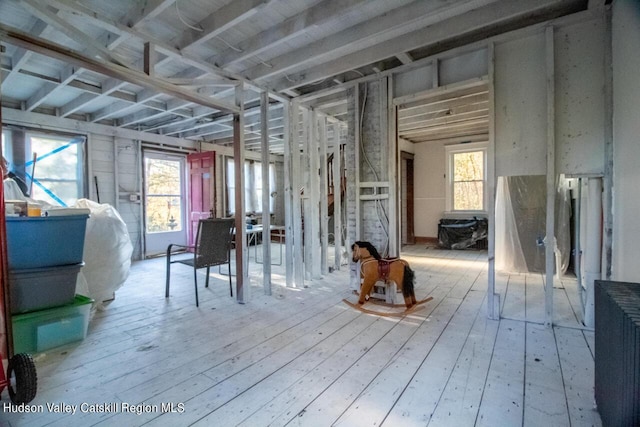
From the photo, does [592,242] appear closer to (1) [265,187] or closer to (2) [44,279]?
(1) [265,187]

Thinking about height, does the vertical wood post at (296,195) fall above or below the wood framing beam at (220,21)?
below

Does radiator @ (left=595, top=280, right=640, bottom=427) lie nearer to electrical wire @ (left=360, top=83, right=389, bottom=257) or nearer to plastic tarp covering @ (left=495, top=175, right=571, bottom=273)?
electrical wire @ (left=360, top=83, right=389, bottom=257)

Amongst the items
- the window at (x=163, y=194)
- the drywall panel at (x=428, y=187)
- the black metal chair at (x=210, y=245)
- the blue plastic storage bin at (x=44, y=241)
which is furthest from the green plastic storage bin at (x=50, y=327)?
the drywall panel at (x=428, y=187)

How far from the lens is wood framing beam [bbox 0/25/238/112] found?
1.88 metres

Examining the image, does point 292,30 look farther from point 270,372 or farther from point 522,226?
point 522,226

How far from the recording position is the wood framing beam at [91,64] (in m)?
1.88

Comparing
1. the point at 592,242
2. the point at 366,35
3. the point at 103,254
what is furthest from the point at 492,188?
the point at 103,254

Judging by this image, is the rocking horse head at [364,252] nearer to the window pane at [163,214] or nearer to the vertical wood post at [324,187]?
the vertical wood post at [324,187]

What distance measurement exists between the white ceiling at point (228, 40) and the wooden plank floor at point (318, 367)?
211 cm

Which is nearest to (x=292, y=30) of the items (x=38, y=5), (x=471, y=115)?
(x=38, y=5)

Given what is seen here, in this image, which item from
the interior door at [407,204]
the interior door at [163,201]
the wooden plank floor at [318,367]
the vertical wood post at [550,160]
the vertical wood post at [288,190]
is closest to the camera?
the wooden plank floor at [318,367]

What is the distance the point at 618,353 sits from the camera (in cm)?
114

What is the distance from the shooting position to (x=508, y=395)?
1704 mm

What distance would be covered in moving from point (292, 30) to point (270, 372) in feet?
8.89
